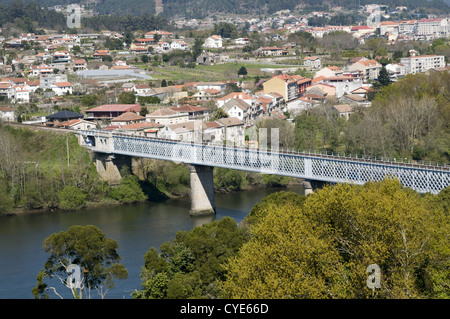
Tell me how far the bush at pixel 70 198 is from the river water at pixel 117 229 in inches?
15.7

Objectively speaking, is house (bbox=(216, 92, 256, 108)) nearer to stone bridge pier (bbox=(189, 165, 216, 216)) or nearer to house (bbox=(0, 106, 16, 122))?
house (bbox=(0, 106, 16, 122))

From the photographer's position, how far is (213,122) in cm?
3238

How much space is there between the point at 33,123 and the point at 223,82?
599 inches

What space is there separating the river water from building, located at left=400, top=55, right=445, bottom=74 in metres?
28.6

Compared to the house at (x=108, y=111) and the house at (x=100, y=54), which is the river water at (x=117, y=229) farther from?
the house at (x=100, y=54)

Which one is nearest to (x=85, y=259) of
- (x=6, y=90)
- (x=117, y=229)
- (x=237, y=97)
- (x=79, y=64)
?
(x=117, y=229)

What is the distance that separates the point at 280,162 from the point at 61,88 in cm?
2425

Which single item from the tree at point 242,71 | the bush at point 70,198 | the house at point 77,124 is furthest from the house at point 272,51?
the bush at point 70,198

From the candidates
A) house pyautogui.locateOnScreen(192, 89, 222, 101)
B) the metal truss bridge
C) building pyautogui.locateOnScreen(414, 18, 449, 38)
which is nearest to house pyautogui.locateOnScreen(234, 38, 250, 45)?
building pyautogui.locateOnScreen(414, 18, 449, 38)

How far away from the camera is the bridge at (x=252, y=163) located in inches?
822

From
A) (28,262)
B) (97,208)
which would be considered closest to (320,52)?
(97,208)

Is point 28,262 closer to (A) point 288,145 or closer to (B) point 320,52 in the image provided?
(A) point 288,145

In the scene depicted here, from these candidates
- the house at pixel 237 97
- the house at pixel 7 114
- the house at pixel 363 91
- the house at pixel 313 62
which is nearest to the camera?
the house at pixel 7 114

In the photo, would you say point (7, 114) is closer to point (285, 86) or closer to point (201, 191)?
point (201, 191)
